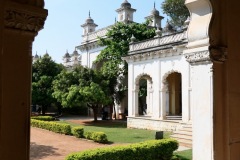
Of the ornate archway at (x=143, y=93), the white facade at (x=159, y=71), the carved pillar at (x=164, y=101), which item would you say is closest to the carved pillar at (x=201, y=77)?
the white facade at (x=159, y=71)

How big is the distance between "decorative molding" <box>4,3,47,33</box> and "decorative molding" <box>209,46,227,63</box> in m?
2.27

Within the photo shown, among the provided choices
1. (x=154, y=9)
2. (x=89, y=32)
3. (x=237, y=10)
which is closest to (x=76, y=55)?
(x=89, y=32)

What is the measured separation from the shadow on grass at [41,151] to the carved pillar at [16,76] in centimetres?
893

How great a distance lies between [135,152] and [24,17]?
740cm

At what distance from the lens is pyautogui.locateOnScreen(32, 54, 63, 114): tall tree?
28859 millimetres

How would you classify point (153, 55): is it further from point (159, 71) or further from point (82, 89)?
point (82, 89)

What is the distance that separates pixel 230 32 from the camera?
401cm

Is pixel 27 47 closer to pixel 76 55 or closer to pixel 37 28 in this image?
pixel 37 28

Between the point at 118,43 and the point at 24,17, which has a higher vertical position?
the point at 118,43

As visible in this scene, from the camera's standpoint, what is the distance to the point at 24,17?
2.28 metres

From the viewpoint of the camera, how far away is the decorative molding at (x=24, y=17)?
7.20 ft

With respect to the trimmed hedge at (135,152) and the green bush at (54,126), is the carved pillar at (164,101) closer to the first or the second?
the green bush at (54,126)

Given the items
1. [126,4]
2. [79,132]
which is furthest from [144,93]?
[79,132]

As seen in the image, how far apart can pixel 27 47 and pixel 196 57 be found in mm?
2390
